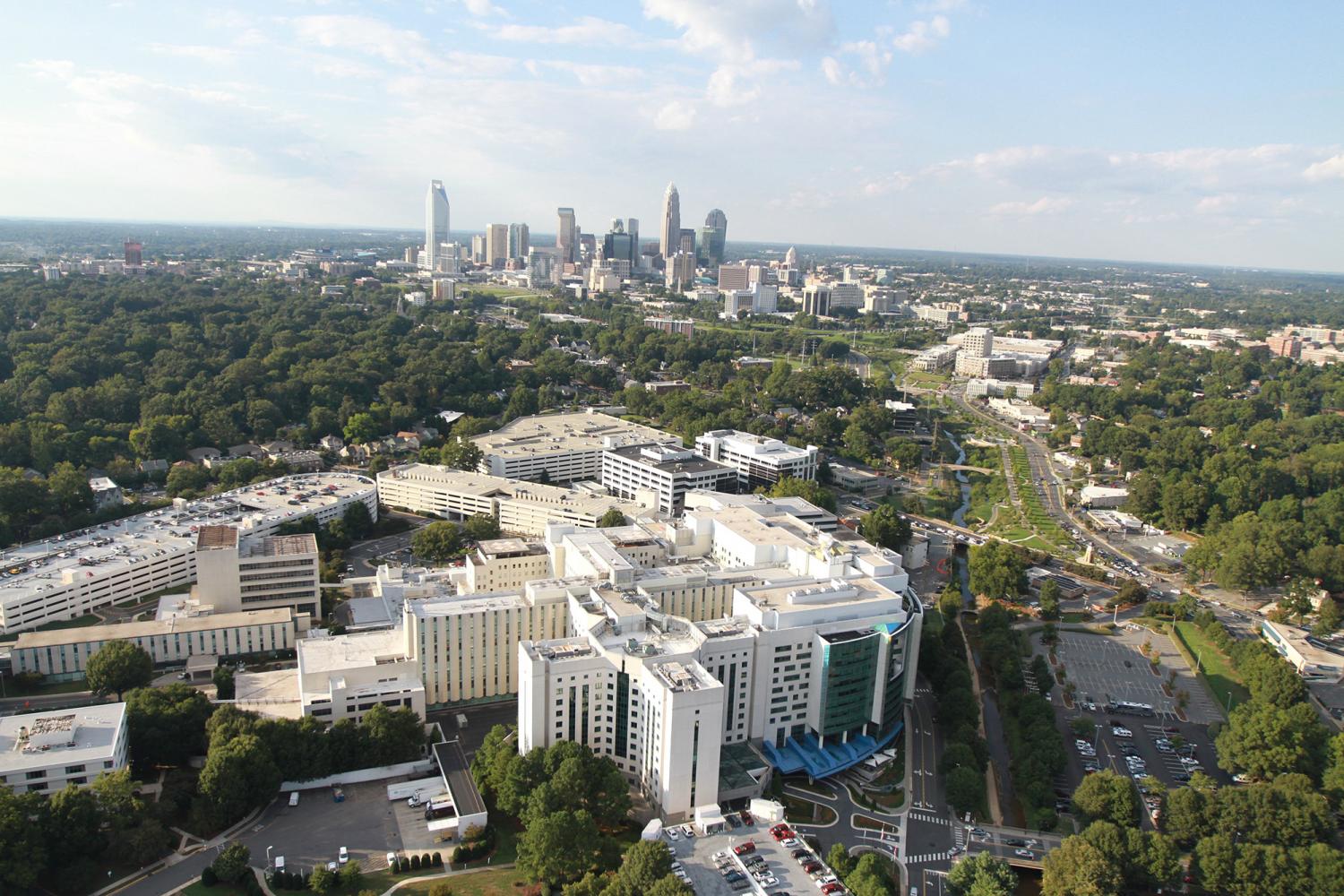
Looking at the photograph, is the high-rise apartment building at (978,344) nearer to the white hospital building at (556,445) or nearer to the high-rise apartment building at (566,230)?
the white hospital building at (556,445)

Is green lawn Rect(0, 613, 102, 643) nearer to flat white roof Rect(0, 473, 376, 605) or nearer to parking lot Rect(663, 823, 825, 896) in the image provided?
flat white roof Rect(0, 473, 376, 605)

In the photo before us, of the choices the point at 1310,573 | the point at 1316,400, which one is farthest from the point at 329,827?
the point at 1316,400

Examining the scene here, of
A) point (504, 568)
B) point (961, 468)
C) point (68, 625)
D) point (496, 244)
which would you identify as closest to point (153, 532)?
point (68, 625)

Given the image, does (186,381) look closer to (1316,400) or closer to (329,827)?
(329,827)

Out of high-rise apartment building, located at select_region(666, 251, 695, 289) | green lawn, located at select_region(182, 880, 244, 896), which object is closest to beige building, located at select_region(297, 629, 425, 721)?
green lawn, located at select_region(182, 880, 244, 896)

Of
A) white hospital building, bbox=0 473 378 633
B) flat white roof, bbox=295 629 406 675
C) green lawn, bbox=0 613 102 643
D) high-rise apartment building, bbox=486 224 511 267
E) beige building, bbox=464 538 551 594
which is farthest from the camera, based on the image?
high-rise apartment building, bbox=486 224 511 267

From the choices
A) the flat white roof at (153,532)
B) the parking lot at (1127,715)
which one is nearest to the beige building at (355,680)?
the flat white roof at (153,532)

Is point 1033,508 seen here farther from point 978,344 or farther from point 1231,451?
point 978,344
